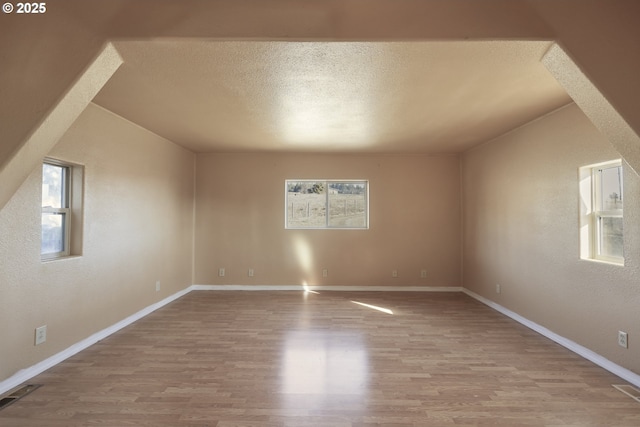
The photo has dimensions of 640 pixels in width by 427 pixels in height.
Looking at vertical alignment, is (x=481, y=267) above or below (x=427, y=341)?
above

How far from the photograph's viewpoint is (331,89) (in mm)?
2611

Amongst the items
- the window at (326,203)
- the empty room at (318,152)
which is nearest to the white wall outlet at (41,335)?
the empty room at (318,152)

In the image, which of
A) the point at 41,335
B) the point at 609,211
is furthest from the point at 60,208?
the point at 609,211

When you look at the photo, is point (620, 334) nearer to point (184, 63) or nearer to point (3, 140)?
point (184, 63)

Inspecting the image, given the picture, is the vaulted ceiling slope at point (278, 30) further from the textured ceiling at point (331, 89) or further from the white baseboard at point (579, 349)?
the white baseboard at point (579, 349)

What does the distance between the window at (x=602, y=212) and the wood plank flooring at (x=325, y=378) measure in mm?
1022

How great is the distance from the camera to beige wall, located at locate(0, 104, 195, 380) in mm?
2318

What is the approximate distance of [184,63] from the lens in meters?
2.15

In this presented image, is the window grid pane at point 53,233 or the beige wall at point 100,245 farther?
the window grid pane at point 53,233

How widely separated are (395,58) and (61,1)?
2.08m

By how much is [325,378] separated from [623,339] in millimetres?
2454

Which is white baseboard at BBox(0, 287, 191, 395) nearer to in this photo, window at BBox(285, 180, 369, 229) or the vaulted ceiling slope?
the vaulted ceiling slope

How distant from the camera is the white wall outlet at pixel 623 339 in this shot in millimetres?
2398

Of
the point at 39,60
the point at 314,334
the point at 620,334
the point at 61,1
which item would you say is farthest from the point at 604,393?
the point at 61,1
